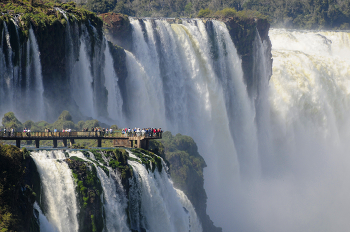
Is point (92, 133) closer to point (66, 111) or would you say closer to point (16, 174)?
point (66, 111)

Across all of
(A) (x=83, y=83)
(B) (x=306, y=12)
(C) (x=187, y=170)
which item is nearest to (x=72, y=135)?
(A) (x=83, y=83)

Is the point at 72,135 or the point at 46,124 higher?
the point at 46,124

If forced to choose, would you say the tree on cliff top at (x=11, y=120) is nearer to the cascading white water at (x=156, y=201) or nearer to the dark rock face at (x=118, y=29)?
the cascading white water at (x=156, y=201)

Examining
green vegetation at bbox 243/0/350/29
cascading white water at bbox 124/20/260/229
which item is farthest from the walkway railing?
green vegetation at bbox 243/0/350/29

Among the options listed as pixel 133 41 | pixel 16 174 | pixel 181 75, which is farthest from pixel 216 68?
pixel 16 174

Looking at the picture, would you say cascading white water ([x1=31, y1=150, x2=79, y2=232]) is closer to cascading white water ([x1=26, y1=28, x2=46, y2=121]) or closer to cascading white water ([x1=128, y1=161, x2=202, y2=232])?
cascading white water ([x1=128, y1=161, x2=202, y2=232])

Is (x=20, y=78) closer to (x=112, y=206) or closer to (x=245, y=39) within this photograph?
(x=112, y=206)

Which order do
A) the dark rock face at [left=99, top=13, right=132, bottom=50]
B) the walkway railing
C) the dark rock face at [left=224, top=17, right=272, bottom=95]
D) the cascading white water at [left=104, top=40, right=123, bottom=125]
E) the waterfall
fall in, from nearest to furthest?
the walkway railing → the waterfall → the cascading white water at [left=104, top=40, right=123, bottom=125] → the dark rock face at [left=99, top=13, right=132, bottom=50] → the dark rock face at [left=224, top=17, right=272, bottom=95]

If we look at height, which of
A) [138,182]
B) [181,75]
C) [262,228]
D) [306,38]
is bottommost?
[262,228]

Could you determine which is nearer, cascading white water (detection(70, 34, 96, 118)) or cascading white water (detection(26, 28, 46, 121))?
cascading white water (detection(26, 28, 46, 121))
